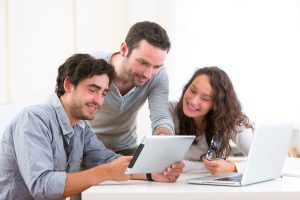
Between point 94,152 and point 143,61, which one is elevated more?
point 143,61

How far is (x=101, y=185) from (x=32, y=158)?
0.89ft

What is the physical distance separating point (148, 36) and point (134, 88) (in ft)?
1.04

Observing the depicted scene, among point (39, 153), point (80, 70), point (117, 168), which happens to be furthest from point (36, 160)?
point (80, 70)

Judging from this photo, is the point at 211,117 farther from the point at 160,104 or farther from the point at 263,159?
the point at 263,159

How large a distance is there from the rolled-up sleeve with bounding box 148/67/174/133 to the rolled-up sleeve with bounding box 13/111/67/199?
0.70 metres

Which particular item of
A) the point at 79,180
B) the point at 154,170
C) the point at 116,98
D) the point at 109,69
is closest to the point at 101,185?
the point at 79,180

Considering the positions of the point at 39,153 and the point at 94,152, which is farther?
the point at 94,152

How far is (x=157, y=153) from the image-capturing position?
6.61 ft

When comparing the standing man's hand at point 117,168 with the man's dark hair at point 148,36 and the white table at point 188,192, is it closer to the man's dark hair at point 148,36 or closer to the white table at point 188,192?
the white table at point 188,192

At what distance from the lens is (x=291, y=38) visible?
4090mm

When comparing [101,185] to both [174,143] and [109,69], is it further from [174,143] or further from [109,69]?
[109,69]

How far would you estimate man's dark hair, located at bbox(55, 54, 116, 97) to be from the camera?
7.01 feet

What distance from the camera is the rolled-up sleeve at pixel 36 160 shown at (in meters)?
1.92

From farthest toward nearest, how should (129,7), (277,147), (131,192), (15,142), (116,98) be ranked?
(129,7) < (116,98) < (277,147) < (15,142) < (131,192)
